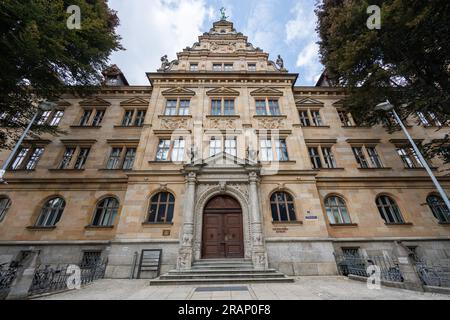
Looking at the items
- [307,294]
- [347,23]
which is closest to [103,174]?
[307,294]

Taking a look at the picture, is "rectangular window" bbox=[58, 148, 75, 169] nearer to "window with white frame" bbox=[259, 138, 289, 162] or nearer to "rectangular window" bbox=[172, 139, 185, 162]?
"rectangular window" bbox=[172, 139, 185, 162]

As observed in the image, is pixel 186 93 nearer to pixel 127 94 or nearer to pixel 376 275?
pixel 127 94

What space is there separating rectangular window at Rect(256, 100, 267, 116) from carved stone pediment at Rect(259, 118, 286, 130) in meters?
0.77

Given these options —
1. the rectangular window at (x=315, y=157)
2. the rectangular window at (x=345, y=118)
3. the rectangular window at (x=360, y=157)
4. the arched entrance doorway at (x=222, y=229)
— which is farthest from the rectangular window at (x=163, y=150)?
the rectangular window at (x=345, y=118)

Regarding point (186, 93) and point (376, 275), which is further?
point (186, 93)

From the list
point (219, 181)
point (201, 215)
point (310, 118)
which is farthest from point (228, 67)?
point (201, 215)

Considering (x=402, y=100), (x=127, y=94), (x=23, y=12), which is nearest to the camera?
(x=23, y=12)

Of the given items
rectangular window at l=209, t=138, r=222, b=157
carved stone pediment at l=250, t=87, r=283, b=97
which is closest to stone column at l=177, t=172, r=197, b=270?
rectangular window at l=209, t=138, r=222, b=157

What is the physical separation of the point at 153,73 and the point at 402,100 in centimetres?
1791

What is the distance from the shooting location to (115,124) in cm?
1564

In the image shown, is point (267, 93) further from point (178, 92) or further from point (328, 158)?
point (178, 92)

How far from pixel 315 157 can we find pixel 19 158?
2229 cm

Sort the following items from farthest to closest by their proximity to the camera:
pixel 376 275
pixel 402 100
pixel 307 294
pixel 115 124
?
pixel 115 124 < pixel 402 100 < pixel 376 275 < pixel 307 294

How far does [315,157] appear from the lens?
1461 centimetres
